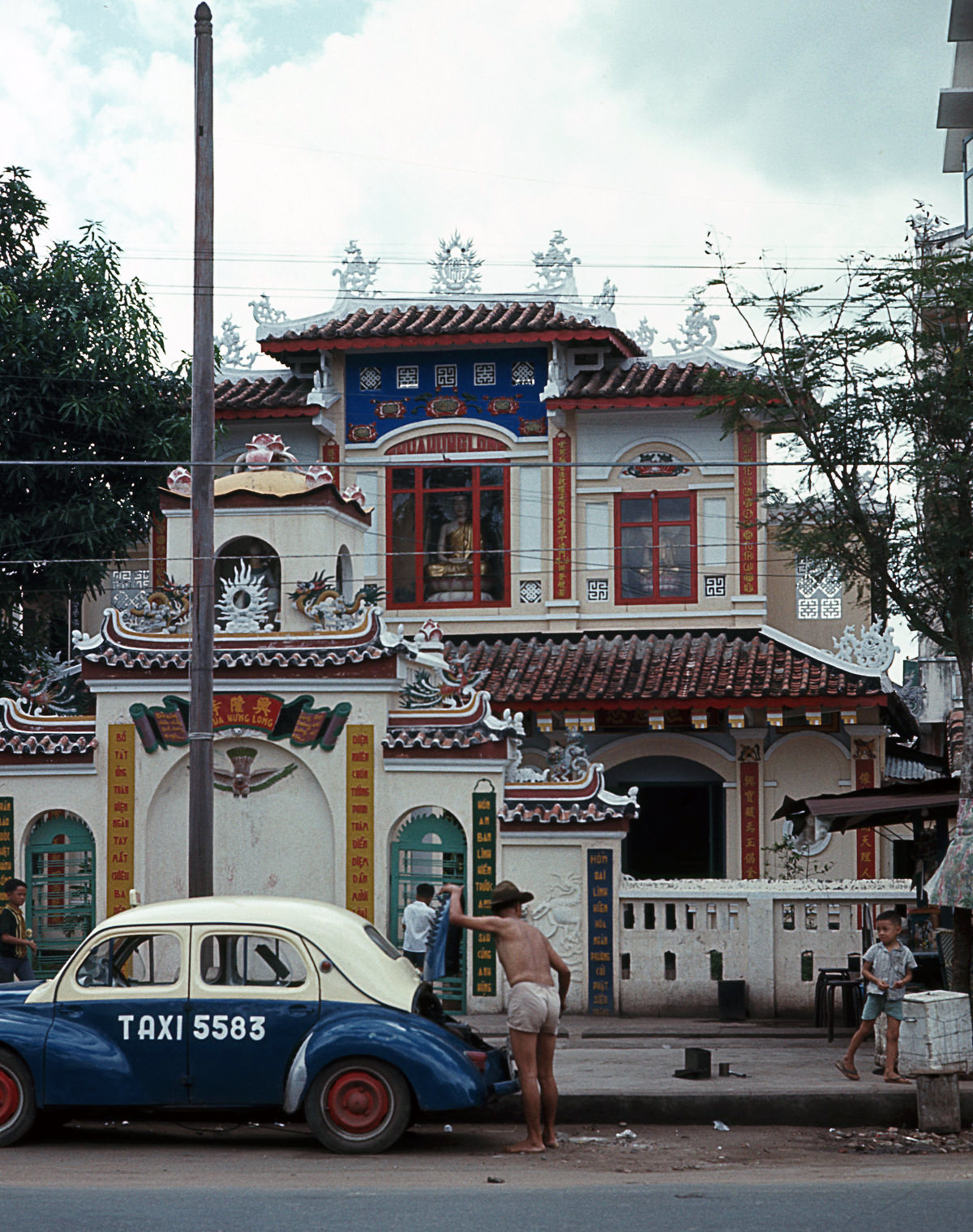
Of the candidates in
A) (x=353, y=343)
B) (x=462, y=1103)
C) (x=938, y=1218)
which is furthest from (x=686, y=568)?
(x=938, y=1218)

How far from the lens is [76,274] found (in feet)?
79.6

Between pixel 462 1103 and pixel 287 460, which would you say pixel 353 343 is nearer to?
pixel 287 460

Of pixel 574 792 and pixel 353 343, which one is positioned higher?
pixel 353 343

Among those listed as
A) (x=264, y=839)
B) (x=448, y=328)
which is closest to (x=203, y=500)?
(x=264, y=839)

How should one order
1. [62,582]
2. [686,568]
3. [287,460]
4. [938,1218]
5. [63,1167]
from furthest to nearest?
1. [686,568]
2. [62,582]
3. [287,460]
4. [63,1167]
5. [938,1218]

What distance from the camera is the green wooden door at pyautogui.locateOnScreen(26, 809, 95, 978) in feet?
63.0

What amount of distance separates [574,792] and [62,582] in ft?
29.1

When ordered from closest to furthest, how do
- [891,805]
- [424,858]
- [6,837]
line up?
1. [891,805]
2. [424,858]
3. [6,837]

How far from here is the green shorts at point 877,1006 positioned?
13359mm

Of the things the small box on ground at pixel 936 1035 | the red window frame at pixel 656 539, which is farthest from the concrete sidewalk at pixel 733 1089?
the red window frame at pixel 656 539

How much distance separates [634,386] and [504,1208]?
1754 cm

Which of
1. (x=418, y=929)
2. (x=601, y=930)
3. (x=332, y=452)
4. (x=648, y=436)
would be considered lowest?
(x=601, y=930)

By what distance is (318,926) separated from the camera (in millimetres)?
11469

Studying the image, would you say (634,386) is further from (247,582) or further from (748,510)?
(247,582)
